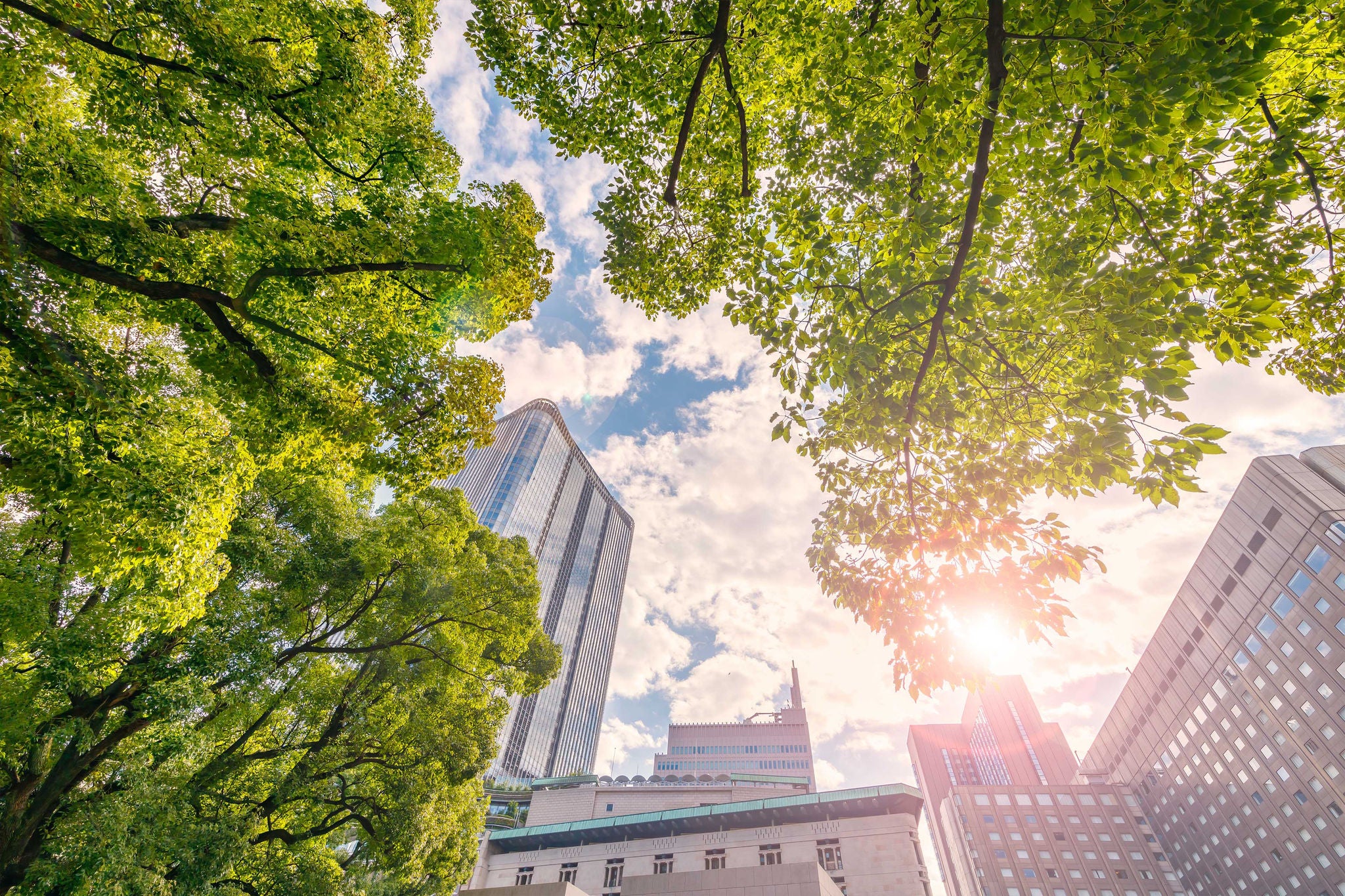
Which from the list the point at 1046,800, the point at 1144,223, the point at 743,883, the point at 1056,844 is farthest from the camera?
the point at 1046,800

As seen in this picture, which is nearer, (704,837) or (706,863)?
(706,863)

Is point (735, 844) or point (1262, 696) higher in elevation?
point (1262, 696)

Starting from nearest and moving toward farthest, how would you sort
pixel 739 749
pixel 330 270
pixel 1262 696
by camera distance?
pixel 330 270, pixel 1262 696, pixel 739 749

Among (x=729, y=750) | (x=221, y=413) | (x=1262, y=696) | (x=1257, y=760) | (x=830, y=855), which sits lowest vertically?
(x=221, y=413)

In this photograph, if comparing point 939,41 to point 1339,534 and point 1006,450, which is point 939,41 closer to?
point 1006,450

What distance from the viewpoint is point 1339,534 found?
1523 inches

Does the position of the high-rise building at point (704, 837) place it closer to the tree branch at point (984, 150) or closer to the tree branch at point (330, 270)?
the tree branch at point (984, 150)

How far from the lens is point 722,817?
115 feet

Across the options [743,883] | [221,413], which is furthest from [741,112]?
[743,883]

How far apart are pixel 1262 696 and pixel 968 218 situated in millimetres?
74102

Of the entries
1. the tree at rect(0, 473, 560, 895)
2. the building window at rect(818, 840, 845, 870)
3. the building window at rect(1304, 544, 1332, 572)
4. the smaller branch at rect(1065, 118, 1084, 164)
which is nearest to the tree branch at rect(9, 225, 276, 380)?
the tree at rect(0, 473, 560, 895)

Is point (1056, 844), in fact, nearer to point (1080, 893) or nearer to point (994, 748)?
point (1080, 893)

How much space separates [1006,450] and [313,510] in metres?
12.5

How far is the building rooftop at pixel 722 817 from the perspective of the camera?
108 ft
